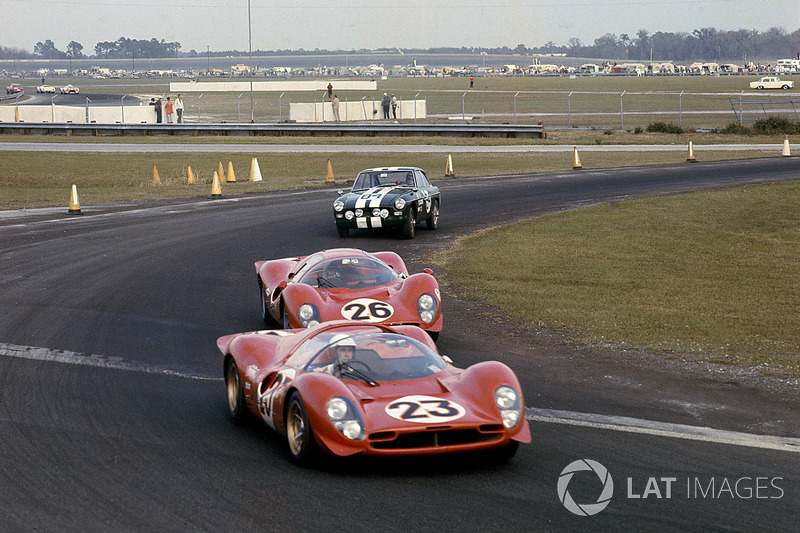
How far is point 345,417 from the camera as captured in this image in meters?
6.87

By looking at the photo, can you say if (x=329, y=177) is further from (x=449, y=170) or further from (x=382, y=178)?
(x=382, y=178)

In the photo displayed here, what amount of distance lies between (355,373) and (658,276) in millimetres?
9980

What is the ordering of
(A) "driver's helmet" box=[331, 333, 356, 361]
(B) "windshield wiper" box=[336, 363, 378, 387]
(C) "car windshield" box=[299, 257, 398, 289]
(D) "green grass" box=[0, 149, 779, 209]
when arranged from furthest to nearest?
(D) "green grass" box=[0, 149, 779, 209] < (C) "car windshield" box=[299, 257, 398, 289] < (A) "driver's helmet" box=[331, 333, 356, 361] < (B) "windshield wiper" box=[336, 363, 378, 387]

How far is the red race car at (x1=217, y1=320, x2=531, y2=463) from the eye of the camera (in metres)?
6.79

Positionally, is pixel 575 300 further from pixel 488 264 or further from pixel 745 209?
pixel 745 209

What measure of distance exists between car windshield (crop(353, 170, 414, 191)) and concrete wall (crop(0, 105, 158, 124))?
4648 centimetres

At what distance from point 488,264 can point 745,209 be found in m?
10.9

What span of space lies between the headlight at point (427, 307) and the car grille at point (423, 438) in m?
4.28

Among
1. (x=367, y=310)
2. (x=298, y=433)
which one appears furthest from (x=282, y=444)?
(x=367, y=310)

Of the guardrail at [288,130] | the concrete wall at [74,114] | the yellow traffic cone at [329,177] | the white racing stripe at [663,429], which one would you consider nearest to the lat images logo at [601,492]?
the white racing stripe at [663,429]

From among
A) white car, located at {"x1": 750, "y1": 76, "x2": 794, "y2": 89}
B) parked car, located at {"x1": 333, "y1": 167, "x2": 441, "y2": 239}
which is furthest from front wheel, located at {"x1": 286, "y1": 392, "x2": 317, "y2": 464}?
white car, located at {"x1": 750, "y1": 76, "x2": 794, "y2": 89}

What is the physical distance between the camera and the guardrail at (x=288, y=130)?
53188mm

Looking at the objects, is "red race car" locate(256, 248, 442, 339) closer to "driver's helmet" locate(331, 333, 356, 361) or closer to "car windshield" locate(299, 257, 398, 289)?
"car windshield" locate(299, 257, 398, 289)

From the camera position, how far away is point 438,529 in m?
5.84
